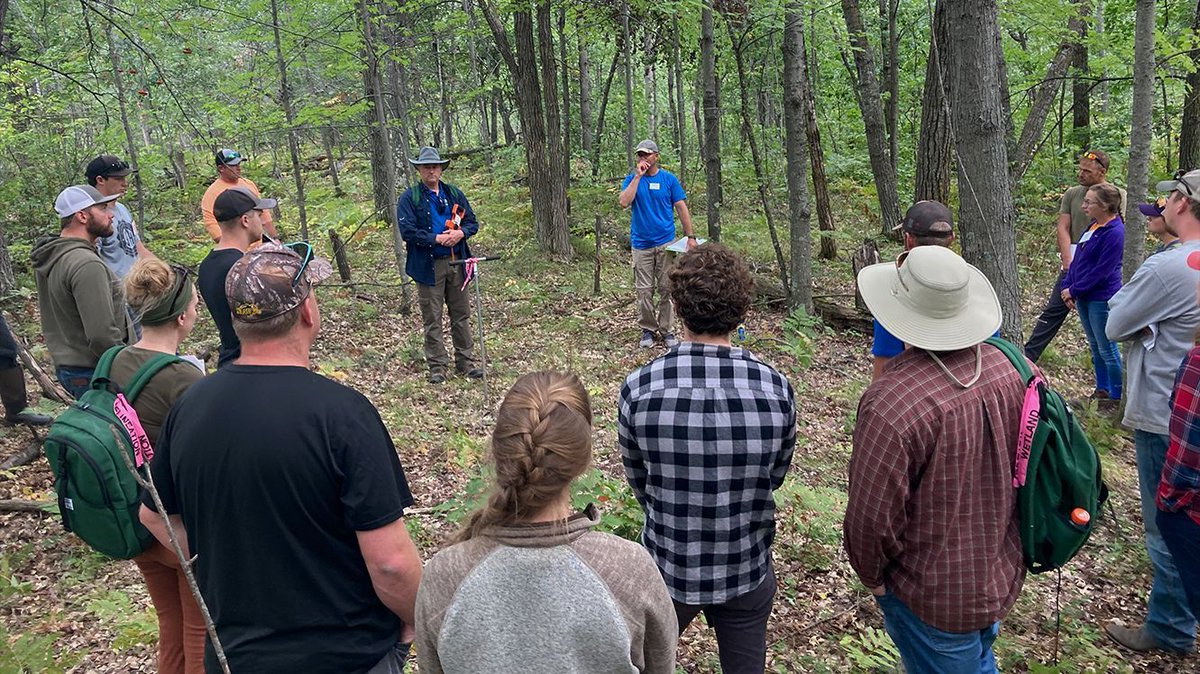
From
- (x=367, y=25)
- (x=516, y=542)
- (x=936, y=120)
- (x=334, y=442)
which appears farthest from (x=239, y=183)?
(x=936, y=120)

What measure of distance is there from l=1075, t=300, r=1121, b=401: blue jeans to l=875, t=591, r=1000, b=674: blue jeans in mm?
4901

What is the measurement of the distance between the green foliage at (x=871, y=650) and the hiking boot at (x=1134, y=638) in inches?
47.5

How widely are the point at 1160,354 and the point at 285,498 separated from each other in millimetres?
3764

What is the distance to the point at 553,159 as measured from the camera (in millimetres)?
12094

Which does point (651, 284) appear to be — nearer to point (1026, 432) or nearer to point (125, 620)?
point (125, 620)

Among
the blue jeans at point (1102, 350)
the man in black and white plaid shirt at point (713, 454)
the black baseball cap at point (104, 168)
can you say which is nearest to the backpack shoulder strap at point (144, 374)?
the man in black and white plaid shirt at point (713, 454)

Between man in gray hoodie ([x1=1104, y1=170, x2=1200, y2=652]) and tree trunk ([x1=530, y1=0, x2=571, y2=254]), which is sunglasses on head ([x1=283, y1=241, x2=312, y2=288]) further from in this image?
tree trunk ([x1=530, y1=0, x2=571, y2=254])

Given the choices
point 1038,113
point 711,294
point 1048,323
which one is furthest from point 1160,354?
point 1038,113

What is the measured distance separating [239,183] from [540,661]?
613cm

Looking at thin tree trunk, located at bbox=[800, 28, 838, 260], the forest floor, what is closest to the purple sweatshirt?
the forest floor

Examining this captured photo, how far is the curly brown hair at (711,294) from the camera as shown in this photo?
8.23 feet

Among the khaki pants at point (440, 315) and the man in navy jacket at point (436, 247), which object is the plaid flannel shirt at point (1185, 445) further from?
the khaki pants at point (440, 315)

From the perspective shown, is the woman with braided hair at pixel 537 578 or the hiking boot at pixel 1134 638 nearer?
the woman with braided hair at pixel 537 578

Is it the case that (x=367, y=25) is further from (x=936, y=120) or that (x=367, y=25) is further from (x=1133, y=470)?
(x=1133, y=470)
